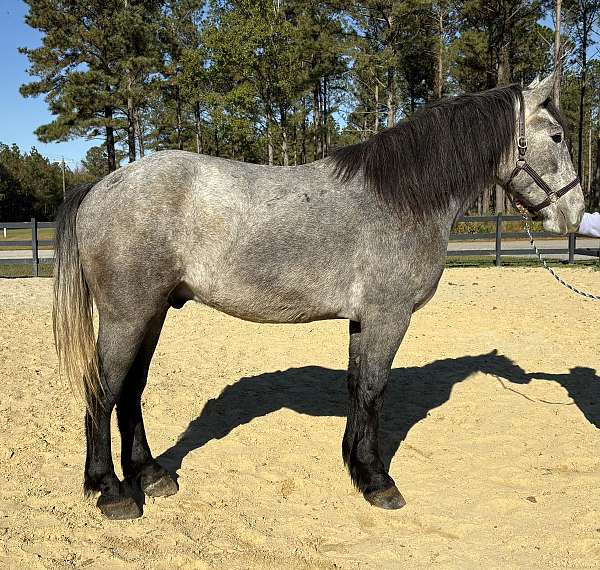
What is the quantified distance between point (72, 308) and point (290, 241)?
56.7 inches

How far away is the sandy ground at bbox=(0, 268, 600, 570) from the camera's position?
2.99 meters

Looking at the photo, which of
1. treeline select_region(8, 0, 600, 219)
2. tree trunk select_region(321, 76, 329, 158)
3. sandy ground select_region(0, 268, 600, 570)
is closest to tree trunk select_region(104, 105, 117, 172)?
treeline select_region(8, 0, 600, 219)

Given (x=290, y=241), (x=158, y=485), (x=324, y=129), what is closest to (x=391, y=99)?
(x=324, y=129)

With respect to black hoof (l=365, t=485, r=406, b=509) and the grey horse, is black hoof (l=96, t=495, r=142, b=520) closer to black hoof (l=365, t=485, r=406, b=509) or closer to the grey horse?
the grey horse

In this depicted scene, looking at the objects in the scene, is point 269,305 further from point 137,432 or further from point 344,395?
point 344,395

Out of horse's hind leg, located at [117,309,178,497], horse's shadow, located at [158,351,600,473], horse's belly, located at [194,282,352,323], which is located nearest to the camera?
horse's belly, located at [194,282,352,323]

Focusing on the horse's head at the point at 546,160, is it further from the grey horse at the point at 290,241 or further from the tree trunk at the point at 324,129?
the tree trunk at the point at 324,129

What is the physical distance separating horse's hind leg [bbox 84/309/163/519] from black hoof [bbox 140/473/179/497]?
8.1 inches

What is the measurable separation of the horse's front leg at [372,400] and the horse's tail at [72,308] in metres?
1.70

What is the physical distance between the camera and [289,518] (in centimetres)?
336

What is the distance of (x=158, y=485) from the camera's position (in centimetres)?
367

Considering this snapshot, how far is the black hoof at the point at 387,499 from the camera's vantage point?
351 centimetres

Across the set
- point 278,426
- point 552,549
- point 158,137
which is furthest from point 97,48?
point 552,549

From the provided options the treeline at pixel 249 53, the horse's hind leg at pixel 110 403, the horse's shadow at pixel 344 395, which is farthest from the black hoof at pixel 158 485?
the treeline at pixel 249 53
